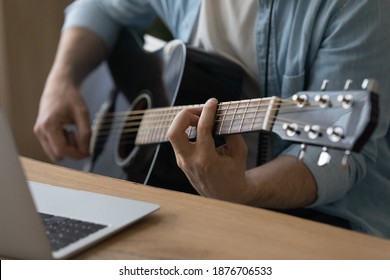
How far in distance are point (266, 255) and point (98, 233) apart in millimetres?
179

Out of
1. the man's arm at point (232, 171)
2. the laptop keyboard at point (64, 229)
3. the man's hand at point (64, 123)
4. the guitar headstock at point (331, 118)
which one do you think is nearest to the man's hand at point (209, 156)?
the man's arm at point (232, 171)

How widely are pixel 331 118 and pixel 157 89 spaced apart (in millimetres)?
644

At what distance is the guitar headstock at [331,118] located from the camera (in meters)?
0.82

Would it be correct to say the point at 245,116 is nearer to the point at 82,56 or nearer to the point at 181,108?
the point at 181,108

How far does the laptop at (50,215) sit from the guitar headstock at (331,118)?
0.19 metres

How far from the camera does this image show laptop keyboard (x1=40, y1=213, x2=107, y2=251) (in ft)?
2.55

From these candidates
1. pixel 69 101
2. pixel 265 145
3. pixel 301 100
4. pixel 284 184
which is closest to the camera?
pixel 301 100

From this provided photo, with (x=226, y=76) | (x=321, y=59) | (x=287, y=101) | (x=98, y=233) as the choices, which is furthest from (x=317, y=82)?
(x=98, y=233)

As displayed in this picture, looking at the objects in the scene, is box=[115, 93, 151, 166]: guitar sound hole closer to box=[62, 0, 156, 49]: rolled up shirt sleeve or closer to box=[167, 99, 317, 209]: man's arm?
box=[62, 0, 156, 49]: rolled up shirt sleeve

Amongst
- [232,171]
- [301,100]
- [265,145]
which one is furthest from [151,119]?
[301,100]

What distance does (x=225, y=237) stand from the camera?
800 millimetres

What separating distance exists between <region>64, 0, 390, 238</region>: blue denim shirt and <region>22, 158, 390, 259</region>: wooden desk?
36 cm

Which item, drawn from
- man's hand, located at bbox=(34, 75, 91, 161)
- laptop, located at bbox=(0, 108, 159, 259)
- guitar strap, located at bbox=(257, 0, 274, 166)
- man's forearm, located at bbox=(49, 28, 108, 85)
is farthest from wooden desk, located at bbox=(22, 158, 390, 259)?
man's forearm, located at bbox=(49, 28, 108, 85)

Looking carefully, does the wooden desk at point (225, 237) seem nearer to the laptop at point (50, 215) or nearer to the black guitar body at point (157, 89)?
the laptop at point (50, 215)
